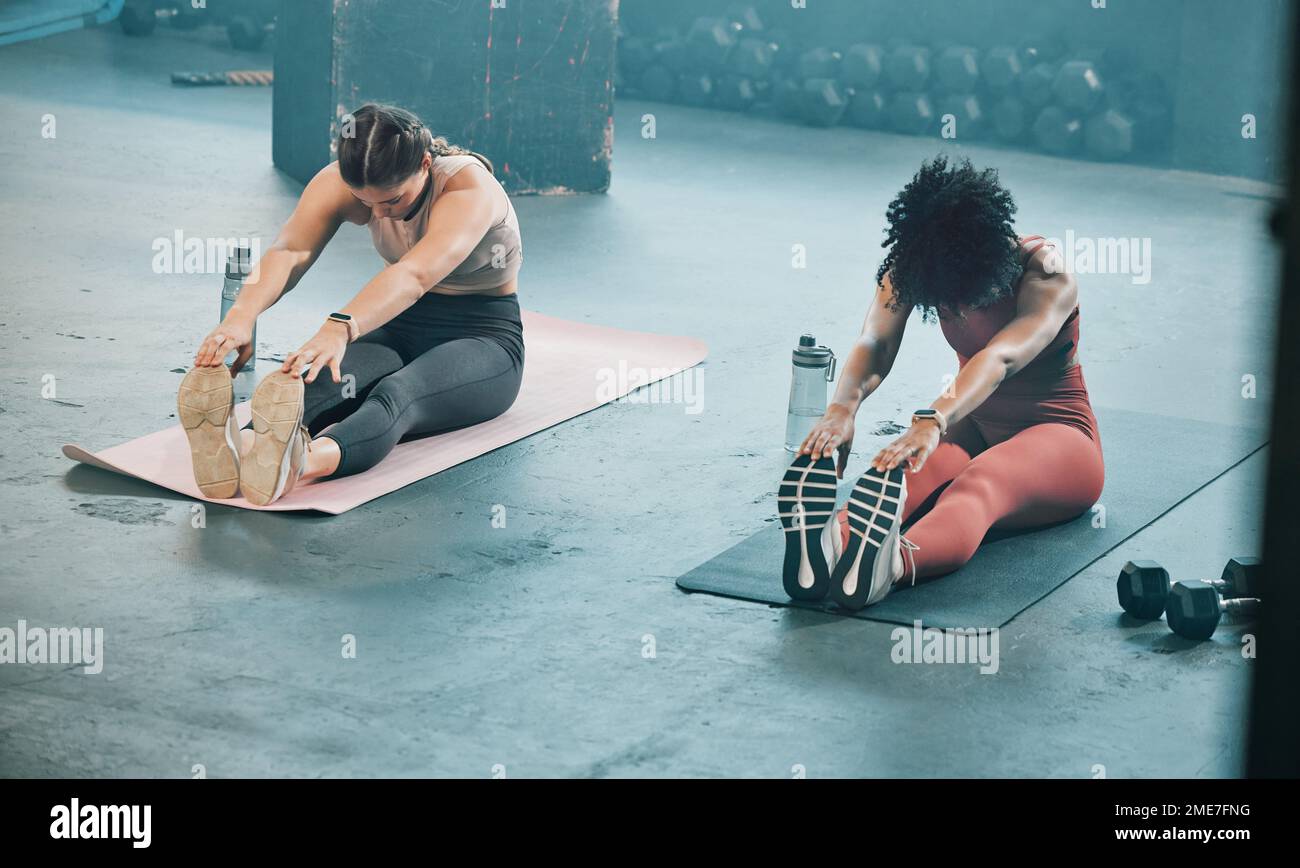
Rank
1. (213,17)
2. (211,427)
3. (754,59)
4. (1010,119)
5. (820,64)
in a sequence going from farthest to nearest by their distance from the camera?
(213,17)
(754,59)
(820,64)
(1010,119)
(211,427)

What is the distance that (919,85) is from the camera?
1047cm

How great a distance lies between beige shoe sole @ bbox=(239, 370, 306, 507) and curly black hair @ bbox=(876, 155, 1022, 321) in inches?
51.6

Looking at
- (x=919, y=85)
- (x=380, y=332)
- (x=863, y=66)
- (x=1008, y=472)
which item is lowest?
(x=1008, y=472)

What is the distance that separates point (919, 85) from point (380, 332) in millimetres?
7098

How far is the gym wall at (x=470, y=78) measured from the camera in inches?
288

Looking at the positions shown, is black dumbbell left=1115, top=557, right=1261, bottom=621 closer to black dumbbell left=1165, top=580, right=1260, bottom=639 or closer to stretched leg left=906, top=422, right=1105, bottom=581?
black dumbbell left=1165, top=580, right=1260, bottom=639

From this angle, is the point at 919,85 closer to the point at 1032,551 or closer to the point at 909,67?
the point at 909,67

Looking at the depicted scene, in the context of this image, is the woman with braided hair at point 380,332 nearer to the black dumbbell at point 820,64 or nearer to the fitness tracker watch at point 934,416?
the fitness tracker watch at point 934,416

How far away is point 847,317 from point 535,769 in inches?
140

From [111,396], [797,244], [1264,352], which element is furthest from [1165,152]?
[111,396]

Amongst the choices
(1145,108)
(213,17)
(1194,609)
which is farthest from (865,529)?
(213,17)

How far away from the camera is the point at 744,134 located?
34.0ft

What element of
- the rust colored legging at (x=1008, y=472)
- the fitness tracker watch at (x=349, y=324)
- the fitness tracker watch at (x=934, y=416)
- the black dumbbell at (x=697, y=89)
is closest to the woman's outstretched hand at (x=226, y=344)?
the fitness tracker watch at (x=349, y=324)

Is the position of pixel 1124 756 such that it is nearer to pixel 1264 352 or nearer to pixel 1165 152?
pixel 1264 352
